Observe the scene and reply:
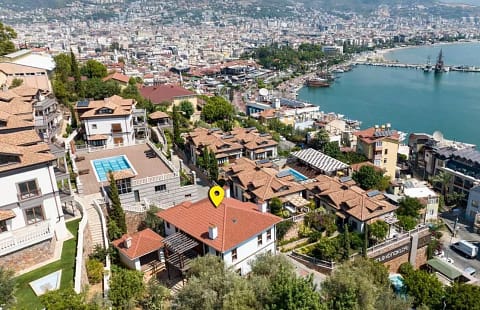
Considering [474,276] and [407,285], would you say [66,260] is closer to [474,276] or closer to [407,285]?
[407,285]

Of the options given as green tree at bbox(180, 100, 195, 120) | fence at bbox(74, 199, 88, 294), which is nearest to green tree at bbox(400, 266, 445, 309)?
fence at bbox(74, 199, 88, 294)

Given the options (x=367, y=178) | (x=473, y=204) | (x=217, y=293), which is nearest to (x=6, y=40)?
(x=367, y=178)

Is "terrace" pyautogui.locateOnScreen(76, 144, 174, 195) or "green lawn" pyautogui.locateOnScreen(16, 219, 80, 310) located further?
"terrace" pyautogui.locateOnScreen(76, 144, 174, 195)

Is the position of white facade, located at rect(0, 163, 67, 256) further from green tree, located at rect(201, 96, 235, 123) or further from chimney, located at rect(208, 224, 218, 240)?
green tree, located at rect(201, 96, 235, 123)

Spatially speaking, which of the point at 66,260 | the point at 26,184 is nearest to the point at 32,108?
the point at 26,184

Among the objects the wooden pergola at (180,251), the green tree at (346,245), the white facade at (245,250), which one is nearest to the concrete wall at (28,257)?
the wooden pergola at (180,251)

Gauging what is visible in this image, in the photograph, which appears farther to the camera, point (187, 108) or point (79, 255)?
point (187, 108)

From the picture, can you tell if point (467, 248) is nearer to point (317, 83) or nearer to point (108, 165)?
point (108, 165)
